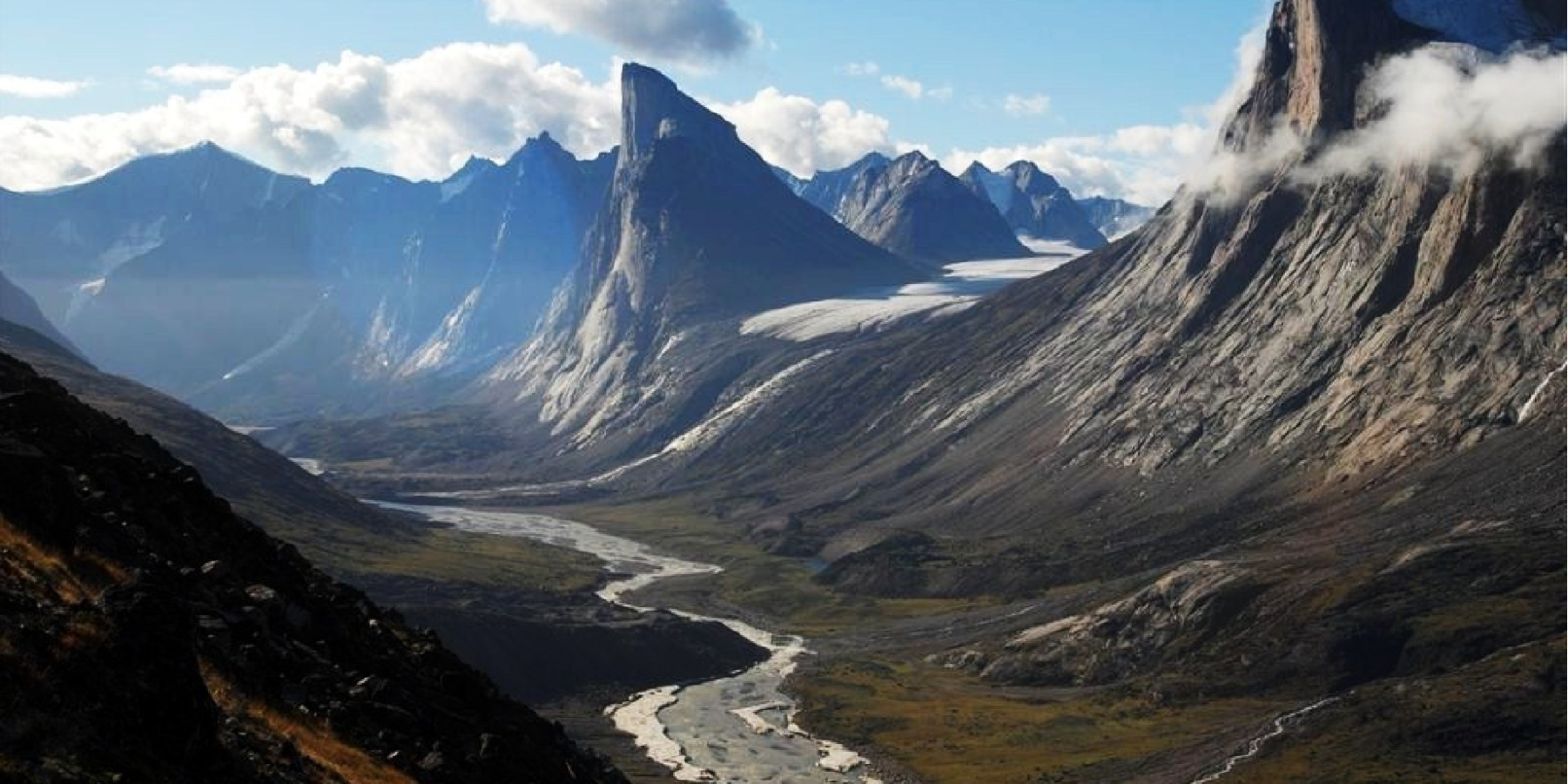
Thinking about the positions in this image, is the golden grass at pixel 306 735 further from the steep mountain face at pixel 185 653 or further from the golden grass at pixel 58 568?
the golden grass at pixel 58 568

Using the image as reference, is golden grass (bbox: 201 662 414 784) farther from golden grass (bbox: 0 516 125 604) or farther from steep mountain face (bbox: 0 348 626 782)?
golden grass (bbox: 0 516 125 604)

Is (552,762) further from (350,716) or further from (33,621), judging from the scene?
(33,621)

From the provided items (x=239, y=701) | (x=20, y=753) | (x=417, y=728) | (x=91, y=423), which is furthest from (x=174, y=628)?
(x=91, y=423)

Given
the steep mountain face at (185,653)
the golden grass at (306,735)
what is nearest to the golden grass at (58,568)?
the steep mountain face at (185,653)

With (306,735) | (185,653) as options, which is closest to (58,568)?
(306,735)

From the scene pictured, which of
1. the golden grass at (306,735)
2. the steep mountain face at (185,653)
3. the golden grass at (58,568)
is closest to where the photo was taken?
the steep mountain face at (185,653)

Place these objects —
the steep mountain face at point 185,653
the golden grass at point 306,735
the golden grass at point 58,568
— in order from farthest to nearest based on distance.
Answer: the golden grass at point 306,735 < the golden grass at point 58,568 < the steep mountain face at point 185,653

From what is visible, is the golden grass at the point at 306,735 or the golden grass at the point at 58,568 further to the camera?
the golden grass at the point at 306,735

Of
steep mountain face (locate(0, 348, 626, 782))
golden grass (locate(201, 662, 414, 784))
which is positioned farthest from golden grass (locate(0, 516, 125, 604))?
golden grass (locate(201, 662, 414, 784))
